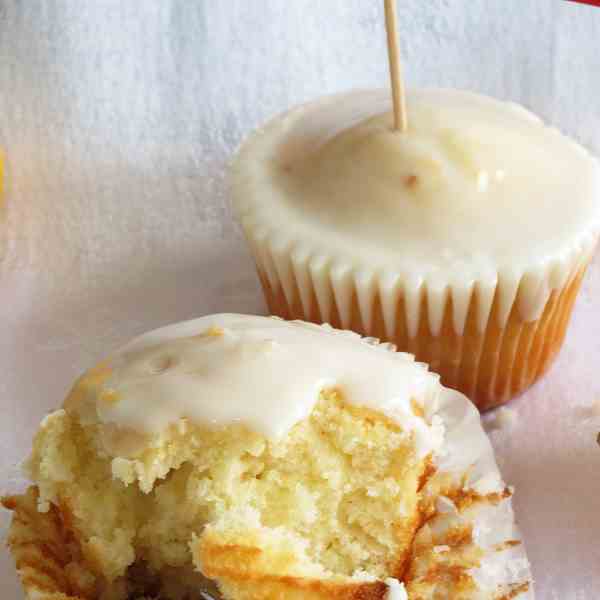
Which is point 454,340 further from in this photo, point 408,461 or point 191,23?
point 191,23

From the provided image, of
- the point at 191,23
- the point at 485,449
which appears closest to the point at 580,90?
the point at 191,23

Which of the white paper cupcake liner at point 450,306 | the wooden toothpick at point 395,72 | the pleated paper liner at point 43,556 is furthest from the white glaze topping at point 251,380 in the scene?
the wooden toothpick at point 395,72

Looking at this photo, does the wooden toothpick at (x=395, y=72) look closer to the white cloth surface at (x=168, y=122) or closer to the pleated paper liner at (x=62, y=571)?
the white cloth surface at (x=168, y=122)

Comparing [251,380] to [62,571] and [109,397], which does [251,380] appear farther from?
[62,571]

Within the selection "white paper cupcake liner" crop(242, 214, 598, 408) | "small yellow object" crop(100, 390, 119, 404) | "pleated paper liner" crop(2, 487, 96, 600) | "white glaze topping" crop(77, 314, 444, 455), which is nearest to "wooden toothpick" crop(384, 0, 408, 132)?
"white paper cupcake liner" crop(242, 214, 598, 408)

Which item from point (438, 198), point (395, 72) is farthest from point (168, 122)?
point (438, 198)
